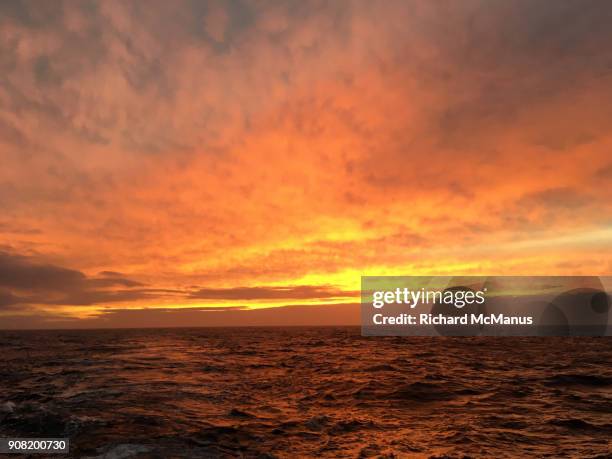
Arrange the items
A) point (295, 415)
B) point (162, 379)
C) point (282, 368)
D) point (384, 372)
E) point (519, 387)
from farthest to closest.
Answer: point (282, 368)
point (384, 372)
point (162, 379)
point (519, 387)
point (295, 415)

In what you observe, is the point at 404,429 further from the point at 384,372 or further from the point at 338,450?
the point at 384,372

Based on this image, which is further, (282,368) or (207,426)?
(282,368)

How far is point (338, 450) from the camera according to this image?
10.5 metres

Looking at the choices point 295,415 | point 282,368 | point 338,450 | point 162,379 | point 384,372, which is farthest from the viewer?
point 282,368

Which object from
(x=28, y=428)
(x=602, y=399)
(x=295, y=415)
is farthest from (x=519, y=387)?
(x=28, y=428)

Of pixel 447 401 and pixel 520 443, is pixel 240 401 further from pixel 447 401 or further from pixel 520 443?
pixel 520 443

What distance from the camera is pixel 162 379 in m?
22.3

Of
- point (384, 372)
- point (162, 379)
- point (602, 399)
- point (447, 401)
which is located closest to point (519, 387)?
point (602, 399)

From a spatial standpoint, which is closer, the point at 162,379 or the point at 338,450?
the point at 338,450

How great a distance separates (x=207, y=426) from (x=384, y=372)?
618 inches

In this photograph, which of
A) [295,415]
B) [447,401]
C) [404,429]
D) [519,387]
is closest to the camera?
[404,429]

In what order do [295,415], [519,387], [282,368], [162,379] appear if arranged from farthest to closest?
[282,368] < [162,379] < [519,387] < [295,415]

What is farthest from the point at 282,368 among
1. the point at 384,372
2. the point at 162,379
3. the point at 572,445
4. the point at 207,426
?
the point at 572,445

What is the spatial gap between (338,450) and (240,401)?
7.50 m
